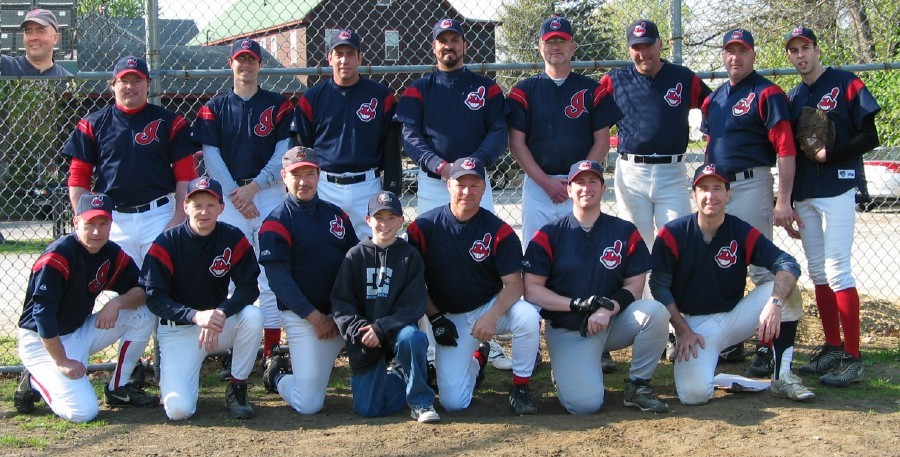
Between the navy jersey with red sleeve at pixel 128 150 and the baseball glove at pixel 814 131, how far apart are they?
144 inches

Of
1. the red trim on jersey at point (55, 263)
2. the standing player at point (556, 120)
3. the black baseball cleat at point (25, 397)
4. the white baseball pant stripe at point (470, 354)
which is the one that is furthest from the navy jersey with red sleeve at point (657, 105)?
the black baseball cleat at point (25, 397)

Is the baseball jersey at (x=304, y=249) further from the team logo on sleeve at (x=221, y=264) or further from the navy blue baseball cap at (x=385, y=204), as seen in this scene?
the navy blue baseball cap at (x=385, y=204)

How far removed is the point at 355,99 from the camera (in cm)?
535

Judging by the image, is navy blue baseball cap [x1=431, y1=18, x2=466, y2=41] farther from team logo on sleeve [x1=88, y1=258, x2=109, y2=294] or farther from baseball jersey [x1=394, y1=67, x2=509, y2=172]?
team logo on sleeve [x1=88, y1=258, x2=109, y2=294]

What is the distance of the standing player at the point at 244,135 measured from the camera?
5.28m

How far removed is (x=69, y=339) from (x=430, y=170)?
219cm

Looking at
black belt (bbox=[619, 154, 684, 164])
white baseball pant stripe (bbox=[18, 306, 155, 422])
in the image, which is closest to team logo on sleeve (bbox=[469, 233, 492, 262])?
black belt (bbox=[619, 154, 684, 164])

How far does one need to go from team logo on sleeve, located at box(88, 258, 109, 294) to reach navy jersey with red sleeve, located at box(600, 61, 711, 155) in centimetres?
308

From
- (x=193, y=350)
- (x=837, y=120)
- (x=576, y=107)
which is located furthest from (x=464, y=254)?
(x=837, y=120)

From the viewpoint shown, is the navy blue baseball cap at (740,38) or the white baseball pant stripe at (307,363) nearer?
the white baseball pant stripe at (307,363)

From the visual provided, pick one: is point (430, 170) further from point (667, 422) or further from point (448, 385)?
point (667, 422)

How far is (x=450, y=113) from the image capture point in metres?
5.27

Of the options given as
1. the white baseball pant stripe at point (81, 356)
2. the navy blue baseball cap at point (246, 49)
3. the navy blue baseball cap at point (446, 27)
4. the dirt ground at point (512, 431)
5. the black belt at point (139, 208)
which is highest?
the navy blue baseball cap at point (446, 27)

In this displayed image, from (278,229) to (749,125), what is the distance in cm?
281
